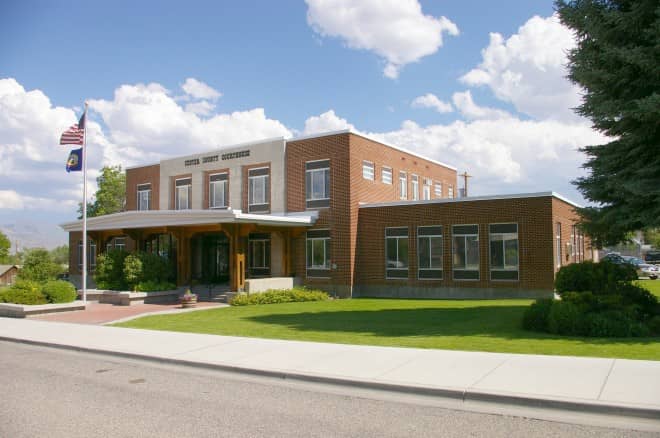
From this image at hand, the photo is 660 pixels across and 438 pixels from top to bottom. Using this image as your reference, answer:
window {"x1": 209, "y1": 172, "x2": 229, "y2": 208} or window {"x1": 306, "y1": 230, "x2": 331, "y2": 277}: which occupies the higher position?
window {"x1": 209, "y1": 172, "x2": 229, "y2": 208}

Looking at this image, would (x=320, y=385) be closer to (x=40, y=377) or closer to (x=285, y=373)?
(x=285, y=373)

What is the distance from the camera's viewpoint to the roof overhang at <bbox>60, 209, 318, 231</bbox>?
983 inches

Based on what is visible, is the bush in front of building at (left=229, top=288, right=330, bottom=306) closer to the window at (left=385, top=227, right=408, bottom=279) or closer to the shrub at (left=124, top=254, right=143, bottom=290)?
the window at (left=385, top=227, right=408, bottom=279)

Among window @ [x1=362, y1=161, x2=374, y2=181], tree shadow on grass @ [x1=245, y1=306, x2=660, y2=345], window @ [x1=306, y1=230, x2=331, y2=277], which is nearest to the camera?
tree shadow on grass @ [x1=245, y1=306, x2=660, y2=345]

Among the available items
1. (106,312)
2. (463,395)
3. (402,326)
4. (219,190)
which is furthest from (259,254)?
(463,395)

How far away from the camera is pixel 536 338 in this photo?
1238cm

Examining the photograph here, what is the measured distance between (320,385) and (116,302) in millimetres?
19748

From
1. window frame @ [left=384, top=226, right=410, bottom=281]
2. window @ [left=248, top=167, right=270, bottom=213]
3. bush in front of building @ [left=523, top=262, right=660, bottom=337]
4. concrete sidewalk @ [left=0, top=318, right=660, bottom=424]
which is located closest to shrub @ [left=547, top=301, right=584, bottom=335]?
bush in front of building @ [left=523, top=262, right=660, bottom=337]

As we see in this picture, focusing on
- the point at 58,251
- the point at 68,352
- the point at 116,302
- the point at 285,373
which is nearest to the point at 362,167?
the point at 116,302

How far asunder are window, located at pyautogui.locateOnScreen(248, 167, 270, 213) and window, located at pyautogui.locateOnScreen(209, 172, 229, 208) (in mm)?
1884

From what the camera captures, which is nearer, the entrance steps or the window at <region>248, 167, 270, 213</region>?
the entrance steps

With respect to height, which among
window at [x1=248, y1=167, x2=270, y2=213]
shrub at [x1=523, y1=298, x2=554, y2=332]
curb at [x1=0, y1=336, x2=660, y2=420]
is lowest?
curb at [x1=0, y1=336, x2=660, y2=420]

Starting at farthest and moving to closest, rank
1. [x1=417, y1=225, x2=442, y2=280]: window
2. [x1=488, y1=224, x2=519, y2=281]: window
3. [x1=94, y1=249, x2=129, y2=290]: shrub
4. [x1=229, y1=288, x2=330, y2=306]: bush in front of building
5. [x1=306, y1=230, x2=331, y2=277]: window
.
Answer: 1. [x1=306, y1=230, x2=331, y2=277]: window
2. [x1=94, y1=249, x2=129, y2=290]: shrub
3. [x1=417, y1=225, x2=442, y2=280]: window
4. [x1=488, y1=224, x2=519, y2=281]: window
5. [x1=229, y1=288, x2=330, y2=306]: bush in front of building

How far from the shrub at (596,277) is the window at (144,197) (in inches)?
1186
